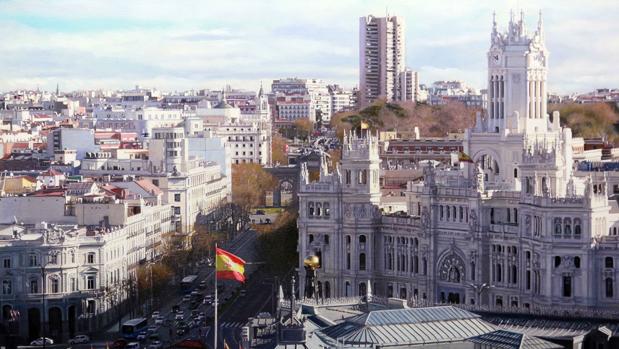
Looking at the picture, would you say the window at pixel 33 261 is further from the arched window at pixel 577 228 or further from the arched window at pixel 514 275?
the arched window at pixel 577 228

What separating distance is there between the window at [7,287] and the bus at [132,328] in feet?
29.8

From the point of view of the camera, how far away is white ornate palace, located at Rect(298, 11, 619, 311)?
101375mm

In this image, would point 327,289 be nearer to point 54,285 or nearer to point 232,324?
point 232,324

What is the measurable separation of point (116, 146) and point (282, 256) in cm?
5833

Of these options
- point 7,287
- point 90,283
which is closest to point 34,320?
point 7,287

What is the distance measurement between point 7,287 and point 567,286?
125 feet

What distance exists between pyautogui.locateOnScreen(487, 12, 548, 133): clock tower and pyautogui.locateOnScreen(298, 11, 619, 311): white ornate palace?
0.07 m

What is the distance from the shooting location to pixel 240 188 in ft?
622

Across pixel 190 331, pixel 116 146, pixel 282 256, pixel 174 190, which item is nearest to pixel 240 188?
pixel 116 146

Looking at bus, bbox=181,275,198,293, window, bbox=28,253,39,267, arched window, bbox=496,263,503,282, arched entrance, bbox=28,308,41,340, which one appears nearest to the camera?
arched window, bbox=496,263,503,282

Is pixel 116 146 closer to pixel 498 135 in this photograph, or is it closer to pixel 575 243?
pixel 498 135

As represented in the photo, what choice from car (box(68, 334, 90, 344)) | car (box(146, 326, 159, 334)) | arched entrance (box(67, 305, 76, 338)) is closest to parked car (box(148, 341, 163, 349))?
car (box(146, 326, 159, 334))

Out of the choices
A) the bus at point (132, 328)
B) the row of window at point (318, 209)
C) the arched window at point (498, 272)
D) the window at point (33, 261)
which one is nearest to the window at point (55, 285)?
the window at point (33, 261)

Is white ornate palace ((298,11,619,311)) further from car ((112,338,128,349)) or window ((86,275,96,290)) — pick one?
car ((112,338,128,349))
